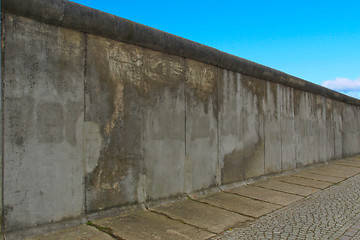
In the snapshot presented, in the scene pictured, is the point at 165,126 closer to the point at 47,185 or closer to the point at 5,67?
the point at 47,185

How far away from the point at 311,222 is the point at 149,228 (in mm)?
2092

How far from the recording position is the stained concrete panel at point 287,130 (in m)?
7.07

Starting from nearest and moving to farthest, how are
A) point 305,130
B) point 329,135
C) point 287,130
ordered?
point 287,130, point 305,130, point 329,135

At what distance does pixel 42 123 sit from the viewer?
9.70 feet

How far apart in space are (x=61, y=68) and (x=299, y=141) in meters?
6.88

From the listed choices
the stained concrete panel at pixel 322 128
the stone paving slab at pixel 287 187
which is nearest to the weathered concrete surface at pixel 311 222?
the stone paving slab at pixel 287 187

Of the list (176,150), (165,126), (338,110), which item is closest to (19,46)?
(165,126)

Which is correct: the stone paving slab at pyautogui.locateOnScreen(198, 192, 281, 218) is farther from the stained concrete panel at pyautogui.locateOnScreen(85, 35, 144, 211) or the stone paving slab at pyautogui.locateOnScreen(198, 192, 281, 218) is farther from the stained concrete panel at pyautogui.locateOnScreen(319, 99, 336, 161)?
the stained concrete panel at pyautogui.locateOnScreen(319, 99, 336, 161)

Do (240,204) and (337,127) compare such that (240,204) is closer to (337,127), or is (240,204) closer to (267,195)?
(267,195)

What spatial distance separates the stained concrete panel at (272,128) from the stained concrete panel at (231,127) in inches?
42.4

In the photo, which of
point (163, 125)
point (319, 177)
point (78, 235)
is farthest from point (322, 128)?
point (78, 235)

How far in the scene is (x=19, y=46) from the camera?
2.82m

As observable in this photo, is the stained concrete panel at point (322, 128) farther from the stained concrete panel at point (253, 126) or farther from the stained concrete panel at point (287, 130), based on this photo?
the stained concrete panel at point (253, 126)

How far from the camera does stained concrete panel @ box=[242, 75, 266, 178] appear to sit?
5879 millimetres
